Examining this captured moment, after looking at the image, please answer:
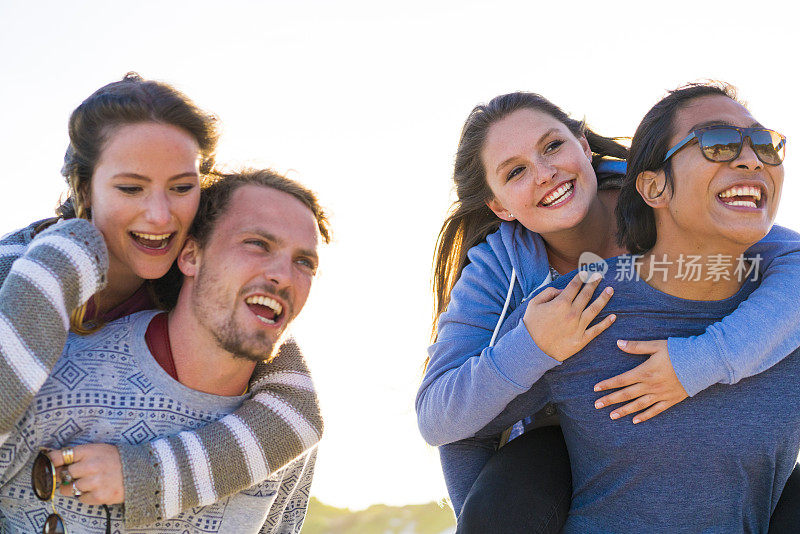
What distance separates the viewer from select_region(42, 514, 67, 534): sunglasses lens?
248cm

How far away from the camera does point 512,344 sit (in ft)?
9.16

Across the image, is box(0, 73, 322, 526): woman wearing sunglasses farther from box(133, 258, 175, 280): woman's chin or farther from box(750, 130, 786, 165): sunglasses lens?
box(750, 130, 786, 165): sunglasses lens

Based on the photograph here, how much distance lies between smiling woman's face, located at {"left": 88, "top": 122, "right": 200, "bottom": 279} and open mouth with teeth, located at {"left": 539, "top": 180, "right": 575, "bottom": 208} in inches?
60.5

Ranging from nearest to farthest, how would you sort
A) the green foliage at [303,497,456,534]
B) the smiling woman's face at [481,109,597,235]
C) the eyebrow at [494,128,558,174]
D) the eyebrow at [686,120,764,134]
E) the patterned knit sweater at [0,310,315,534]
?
the patterned knit sweater at [0,310,315,534] < the eyebrow at [686,120,764,134] < the smiling woman's face at [481,109,597,235] < the eyebrow at [494,128,558,174] < the green foliage at [303,497,456,534]

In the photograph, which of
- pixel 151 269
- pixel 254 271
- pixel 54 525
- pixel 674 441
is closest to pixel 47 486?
pixel 54 525

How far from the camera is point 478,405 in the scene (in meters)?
2.81

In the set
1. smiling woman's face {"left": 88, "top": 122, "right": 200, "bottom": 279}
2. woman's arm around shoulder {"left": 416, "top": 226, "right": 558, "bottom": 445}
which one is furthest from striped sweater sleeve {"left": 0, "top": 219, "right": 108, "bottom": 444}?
woman's arm around shoulder {"left": 416, "top": 226, "right": 558, "bottom": 445}

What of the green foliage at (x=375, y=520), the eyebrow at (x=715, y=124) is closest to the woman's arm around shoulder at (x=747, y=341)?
the eyebrow at (x=715, y=124)

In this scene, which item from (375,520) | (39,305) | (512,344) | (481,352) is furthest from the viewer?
(375,520)

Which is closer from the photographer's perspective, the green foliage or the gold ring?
A: the gold ring

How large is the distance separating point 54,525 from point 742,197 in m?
2.55

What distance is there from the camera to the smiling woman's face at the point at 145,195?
2.90 metres

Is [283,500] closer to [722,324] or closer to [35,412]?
[35,412]

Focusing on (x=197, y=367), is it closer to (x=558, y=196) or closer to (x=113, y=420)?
(x=113, y=420)
